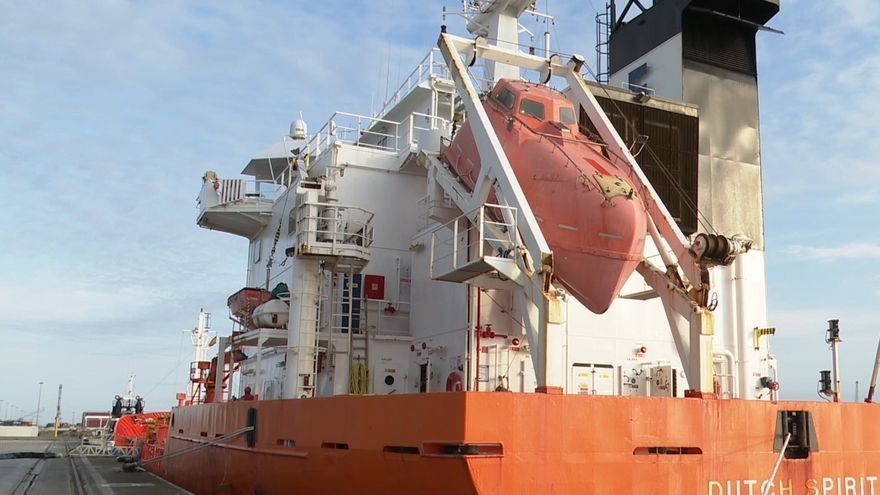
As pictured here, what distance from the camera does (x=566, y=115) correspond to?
11500mm

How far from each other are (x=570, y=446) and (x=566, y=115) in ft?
17.3

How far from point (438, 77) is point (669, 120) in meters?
5.11

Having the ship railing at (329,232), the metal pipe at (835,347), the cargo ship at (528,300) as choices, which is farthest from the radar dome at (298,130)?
the metal pipe at (835,347)

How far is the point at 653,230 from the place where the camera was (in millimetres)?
10531

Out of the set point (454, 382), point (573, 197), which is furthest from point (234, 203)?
point (573, 197)

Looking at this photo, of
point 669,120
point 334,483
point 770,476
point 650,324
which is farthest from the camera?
point 669,120

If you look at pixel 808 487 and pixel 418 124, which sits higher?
pixel 418 124

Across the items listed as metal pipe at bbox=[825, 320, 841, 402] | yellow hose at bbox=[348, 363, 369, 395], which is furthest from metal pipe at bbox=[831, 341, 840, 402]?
yellow hose at bbox=[348, 363, 369, 395]

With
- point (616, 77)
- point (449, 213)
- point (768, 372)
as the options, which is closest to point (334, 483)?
point (449, 213)

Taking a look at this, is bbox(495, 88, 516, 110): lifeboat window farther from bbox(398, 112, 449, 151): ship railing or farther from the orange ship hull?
the orange ship hull

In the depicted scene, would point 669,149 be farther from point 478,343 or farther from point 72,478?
point 72,478

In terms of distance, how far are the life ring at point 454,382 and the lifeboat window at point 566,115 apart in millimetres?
4191

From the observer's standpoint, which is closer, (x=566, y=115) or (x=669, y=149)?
(x=566, y=115)

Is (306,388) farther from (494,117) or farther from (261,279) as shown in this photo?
(261,279)
